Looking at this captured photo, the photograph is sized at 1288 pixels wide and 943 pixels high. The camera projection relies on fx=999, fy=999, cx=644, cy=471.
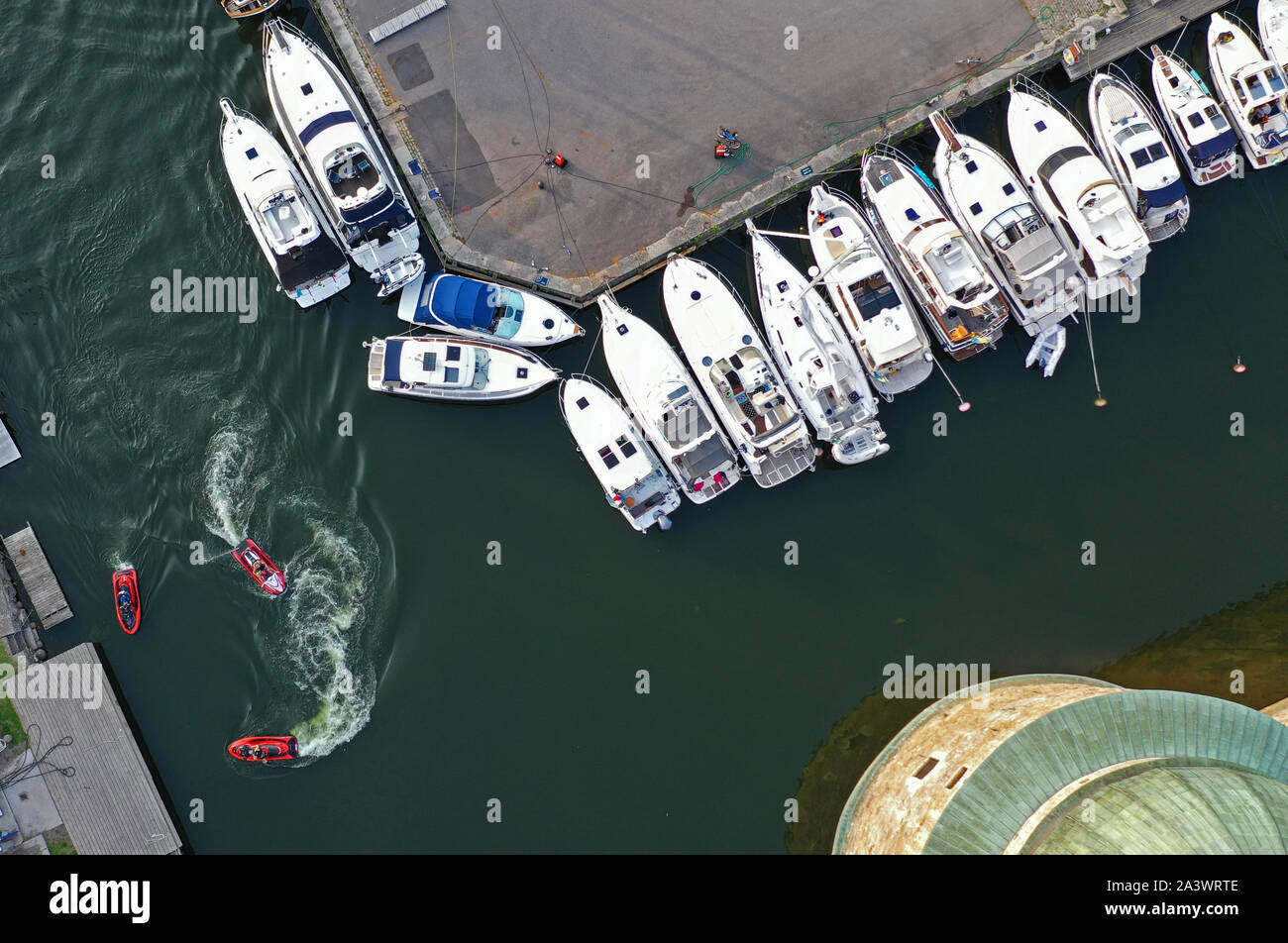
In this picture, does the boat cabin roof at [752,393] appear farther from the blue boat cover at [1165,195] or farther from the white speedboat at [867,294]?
the blue boat cover at [1165,195]

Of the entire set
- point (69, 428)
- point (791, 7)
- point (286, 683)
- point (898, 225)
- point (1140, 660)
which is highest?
point (791, 7)

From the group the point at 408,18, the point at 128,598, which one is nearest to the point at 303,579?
the point at 128,598

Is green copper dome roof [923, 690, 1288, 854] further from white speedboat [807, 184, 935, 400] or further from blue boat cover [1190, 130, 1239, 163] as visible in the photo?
blue boat cover [1190, 130, 1239, 163]

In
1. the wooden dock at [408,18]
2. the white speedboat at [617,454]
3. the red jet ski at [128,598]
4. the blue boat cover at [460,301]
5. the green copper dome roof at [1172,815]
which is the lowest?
the green copper dome roof at [1172,815]

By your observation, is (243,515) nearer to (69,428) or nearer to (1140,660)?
(69,428)

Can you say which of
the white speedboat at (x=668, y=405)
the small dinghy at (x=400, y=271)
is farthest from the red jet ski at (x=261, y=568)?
the white speedboat at (x=668, y=405)

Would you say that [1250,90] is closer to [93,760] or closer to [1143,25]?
[1143,25]
